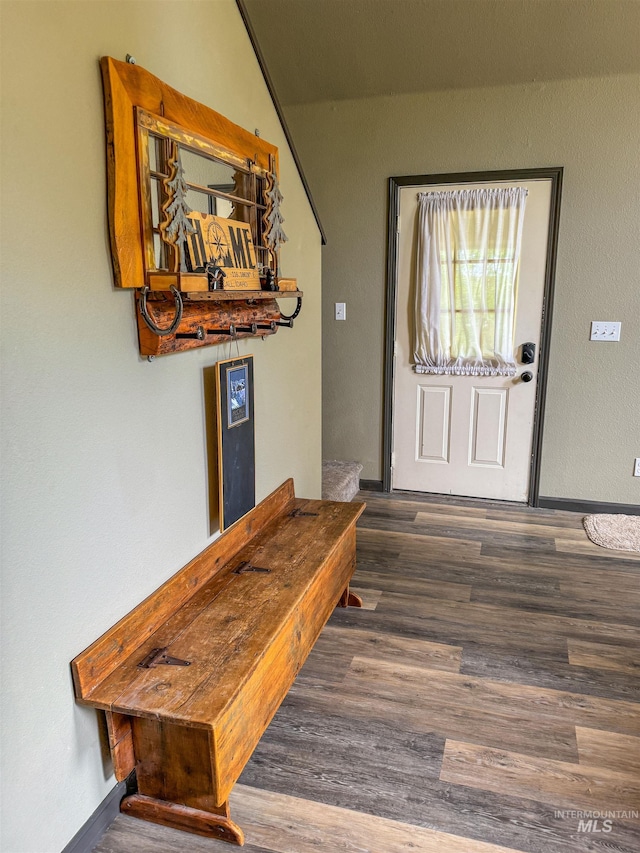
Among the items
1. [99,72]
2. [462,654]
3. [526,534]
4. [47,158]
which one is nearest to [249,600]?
[462,654]

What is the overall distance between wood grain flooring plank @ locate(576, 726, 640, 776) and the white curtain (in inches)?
89.8

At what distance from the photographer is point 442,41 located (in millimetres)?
3279

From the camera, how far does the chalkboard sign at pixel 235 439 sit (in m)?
2.01

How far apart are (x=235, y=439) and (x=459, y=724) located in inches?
46.3

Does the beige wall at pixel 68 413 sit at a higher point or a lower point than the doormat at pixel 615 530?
higher

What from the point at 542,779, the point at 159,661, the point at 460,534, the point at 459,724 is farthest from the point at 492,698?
the point at 460,534

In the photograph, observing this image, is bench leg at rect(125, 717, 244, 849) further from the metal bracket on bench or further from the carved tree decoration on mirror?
the carved tree decoration on mirror

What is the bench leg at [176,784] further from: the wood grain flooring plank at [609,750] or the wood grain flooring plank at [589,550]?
the wood grain flooring plank at [589,550]

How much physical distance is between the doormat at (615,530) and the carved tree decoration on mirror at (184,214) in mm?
2307

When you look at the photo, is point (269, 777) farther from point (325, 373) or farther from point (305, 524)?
point (325, 373)

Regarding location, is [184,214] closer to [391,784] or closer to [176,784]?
[176,784]

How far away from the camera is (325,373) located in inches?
166

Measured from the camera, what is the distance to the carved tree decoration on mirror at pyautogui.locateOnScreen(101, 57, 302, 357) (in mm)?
1505

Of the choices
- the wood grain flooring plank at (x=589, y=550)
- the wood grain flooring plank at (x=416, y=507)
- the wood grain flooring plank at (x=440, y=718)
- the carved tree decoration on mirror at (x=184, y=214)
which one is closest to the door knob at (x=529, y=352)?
the wood grain flooring plank at (x=416, y=507)
